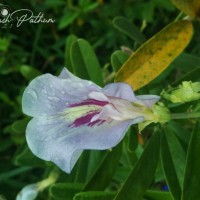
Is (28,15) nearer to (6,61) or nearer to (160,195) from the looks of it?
(6,61)

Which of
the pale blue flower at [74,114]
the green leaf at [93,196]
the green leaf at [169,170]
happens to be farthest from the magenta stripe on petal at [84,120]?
the green leaf at [169,170]

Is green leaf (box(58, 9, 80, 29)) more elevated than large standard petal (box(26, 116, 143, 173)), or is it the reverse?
green leaf (box(58, 9, 80, 29))

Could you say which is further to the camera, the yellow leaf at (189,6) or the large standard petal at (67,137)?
the yellow leaf at (189,6)

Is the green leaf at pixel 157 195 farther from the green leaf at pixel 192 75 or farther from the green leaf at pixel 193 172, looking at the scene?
the green leaf at pixel 192 75

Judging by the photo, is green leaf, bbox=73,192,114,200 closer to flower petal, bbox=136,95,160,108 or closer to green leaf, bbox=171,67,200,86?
flower petal, bbox=136,95,160,108

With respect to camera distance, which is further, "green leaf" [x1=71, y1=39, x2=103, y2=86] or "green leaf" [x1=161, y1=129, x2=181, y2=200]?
"green leaf" [x1=71, y1=39, x2=103, y2=86]

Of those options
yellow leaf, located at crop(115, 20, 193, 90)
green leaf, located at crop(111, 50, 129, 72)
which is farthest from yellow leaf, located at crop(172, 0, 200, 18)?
green leaf, located at crop(111, 50, 129, 72)
